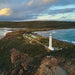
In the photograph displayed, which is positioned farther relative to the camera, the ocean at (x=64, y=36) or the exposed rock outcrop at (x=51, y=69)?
the ocean at (x=64, y=36)

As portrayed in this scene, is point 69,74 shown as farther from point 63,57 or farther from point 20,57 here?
point 20,57

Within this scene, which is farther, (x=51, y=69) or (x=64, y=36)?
(x=64, y=36)

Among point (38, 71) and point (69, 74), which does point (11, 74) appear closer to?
point (38, 71)

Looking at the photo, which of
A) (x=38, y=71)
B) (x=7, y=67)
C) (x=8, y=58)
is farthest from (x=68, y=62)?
(x=8, y=58)

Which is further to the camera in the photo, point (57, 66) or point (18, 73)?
point (18, 73)

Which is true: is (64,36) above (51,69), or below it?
below

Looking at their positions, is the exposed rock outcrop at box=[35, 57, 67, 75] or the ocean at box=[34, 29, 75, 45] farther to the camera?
the ocean at box=[34, 29, 75, 45]

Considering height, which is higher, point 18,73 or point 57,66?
point 57,66

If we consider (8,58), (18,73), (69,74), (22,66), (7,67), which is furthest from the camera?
(8,58)

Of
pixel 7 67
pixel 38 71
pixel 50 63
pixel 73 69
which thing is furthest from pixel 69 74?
pixel 7 67

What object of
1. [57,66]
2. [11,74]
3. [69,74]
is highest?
[57,66]

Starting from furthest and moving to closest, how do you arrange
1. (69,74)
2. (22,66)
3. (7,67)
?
1. (7,67)
2. (22,66)
3. (69,74)
